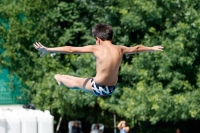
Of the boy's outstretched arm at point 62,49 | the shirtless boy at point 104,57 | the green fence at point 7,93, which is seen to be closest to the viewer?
the boy's outstretched arm at point 62,49

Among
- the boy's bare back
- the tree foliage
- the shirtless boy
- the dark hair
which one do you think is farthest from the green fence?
the dark hair

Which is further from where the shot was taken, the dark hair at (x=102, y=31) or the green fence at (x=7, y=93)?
the green fence at (x=7, y=93)

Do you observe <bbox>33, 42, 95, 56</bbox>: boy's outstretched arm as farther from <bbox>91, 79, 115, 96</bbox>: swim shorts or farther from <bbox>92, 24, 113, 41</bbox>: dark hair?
<bbox>91, 79, 115, 96</bbox>: swim shorts

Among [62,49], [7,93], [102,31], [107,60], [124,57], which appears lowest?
[7,93]

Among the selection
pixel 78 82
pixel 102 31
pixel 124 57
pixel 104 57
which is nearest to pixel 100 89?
pixel 78 82

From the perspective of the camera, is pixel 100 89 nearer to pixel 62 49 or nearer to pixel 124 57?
pixel 62 49

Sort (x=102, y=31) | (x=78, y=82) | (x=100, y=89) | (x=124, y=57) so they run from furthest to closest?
(x=124, y=57) < (x=78, y=82) < (x=100, y=89) < (x=102, y=31)

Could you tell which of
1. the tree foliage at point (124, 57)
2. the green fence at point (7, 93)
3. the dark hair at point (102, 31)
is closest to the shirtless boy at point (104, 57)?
the dark hair at point (102, 31)

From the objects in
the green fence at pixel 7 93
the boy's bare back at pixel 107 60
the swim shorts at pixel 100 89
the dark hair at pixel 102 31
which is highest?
the dark hair at pixel 102 31

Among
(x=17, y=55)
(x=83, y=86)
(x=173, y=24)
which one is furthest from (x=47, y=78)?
(x=83, y=86)

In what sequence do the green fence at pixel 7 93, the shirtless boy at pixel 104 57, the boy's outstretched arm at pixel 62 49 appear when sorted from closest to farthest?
the boy's outstretched arm at pixel 62 49 < the shirtless boy at pixel 104 57 < the green fence at pixel 7 93

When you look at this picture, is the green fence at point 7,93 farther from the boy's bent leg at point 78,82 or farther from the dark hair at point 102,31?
the dark hair at point 102,31

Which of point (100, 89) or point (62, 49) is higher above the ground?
point (62, 49)

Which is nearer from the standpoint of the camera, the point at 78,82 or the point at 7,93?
the point at 78,82
